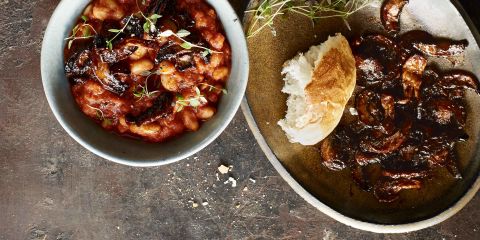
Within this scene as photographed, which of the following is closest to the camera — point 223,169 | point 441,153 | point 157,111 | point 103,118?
point 157,111

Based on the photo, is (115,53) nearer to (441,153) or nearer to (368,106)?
(368,106)

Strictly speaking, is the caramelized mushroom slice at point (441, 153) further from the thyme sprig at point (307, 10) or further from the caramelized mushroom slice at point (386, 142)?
the thyme sprig at point (307, 10)

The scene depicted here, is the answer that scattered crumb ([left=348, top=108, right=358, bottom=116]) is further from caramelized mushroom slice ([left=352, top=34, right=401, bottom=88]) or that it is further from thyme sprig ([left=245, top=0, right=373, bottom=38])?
thyme sprig ([left=245, top=0, right=373, bottom=38])

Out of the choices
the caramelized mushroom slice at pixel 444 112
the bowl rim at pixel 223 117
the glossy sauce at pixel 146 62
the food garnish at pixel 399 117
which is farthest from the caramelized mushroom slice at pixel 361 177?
the glossy sauce at pixel 146 62

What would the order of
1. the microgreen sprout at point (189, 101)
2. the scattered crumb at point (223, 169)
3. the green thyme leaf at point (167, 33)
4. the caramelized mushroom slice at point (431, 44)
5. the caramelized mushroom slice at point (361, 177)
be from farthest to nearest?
1. the scattered crumb at point (223, 169)
2. the caramelized mushroom slice at point (361, 177)
3. the caramelized mushroom slice at point (431, 44)
4. the microgreen sprout at point (189, 101)
5. the green thyme leaf at point (167, 33)

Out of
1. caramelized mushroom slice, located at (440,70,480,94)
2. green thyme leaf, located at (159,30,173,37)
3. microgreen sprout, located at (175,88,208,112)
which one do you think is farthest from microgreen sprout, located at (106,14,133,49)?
caramelized mushroom slice, located at (440,70,480,94)

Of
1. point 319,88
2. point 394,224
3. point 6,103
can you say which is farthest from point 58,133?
point 394,224

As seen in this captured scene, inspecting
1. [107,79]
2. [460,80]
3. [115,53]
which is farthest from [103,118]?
[460,80]
